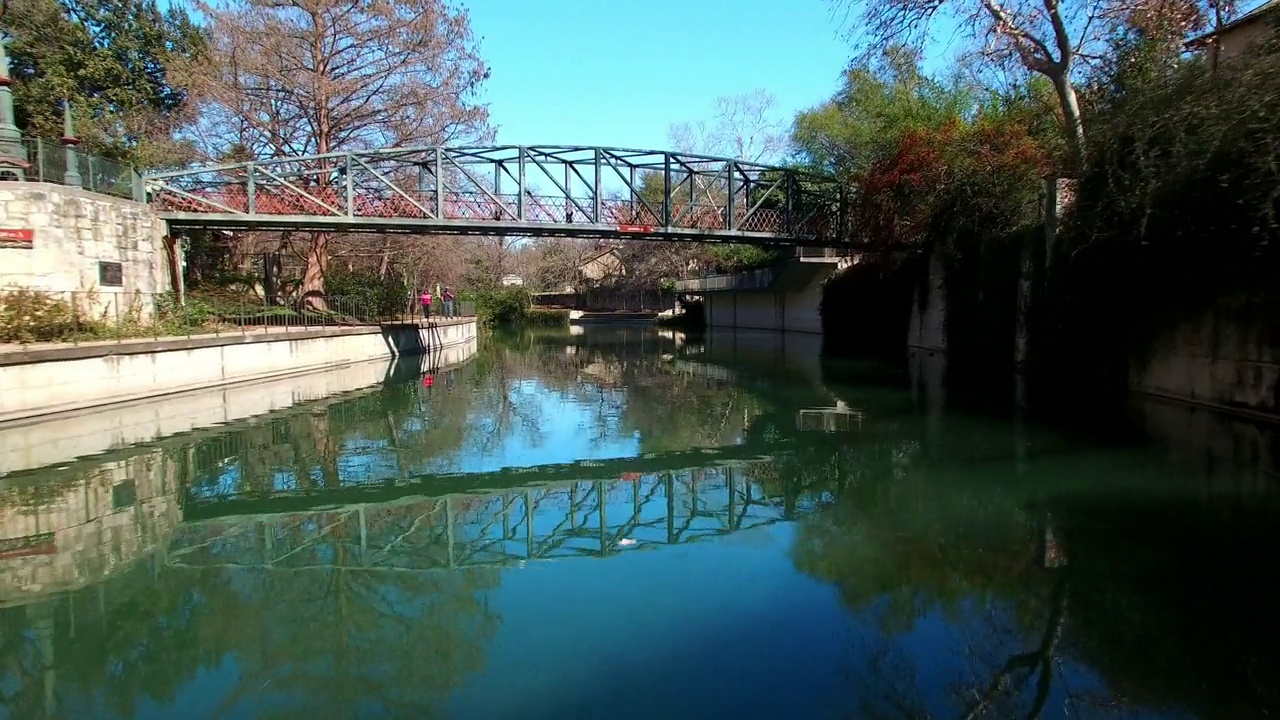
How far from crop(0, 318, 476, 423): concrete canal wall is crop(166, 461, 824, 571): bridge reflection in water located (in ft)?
25.9

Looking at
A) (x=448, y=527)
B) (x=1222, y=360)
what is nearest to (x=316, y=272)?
(x=448, y=527)

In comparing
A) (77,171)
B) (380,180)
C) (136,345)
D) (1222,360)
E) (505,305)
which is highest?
(380,180)

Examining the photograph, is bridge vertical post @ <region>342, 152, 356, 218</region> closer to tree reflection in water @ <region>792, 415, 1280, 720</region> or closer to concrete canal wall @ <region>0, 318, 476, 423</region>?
concrete canal wall @ <region>0, 318, 476, 423</region>

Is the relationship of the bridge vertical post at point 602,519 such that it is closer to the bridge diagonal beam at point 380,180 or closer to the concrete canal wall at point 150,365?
the concrete canal wall at point 150,365

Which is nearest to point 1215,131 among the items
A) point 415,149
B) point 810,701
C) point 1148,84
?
point 1148,84

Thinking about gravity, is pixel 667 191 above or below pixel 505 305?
above

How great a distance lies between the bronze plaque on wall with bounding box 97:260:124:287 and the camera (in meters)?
18.3

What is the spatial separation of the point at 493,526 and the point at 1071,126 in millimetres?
15683

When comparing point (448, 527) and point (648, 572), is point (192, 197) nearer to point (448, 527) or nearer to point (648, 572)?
point (448, 527)

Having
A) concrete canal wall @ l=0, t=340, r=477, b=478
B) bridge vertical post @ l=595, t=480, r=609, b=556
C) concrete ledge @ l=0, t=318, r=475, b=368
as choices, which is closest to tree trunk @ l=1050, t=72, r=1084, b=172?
bridge vertical post @ l=595, t=480, r=609, b=556

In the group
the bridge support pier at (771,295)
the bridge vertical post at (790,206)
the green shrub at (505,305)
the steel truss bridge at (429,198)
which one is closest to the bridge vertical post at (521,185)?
the steel truss bridge at (429,198)

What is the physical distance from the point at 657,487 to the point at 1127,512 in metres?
5.27

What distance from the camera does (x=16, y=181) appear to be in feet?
55.8

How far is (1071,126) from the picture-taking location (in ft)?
57.2
